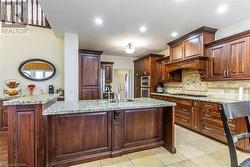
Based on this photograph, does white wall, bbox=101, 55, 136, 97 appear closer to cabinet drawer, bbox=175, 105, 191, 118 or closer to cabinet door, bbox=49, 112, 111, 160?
cabinet drawer, bbox=175, 105, 191, 118

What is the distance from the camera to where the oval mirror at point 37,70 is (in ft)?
13.5

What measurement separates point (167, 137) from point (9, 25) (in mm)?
5072

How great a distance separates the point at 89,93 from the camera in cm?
468

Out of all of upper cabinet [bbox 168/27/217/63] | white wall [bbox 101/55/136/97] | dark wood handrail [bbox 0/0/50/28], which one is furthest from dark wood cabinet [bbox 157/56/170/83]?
dark wood handrail [bbox 0/0/50/28]

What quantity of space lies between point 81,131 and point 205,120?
2722 mm

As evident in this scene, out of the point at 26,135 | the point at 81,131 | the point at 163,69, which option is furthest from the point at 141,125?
the point at 163,69

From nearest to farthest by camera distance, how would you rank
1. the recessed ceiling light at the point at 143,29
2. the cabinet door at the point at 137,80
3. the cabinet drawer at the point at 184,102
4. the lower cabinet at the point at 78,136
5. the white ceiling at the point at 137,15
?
the lower cabinet at the point at 78,136, the white ceiling at the point at 137,15, the recessed ceiling light at the point at 143,29, the cabinet drawer at the point at 184,102, the cabinet door at the point at 137,80

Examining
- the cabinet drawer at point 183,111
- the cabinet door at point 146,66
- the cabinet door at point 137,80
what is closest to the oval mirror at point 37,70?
the cabinet door at point 146,66

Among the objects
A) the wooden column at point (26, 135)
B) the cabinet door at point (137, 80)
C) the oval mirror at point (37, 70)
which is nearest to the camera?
the wooden column at point (26, 135)

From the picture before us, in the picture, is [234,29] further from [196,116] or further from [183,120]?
[183,120]

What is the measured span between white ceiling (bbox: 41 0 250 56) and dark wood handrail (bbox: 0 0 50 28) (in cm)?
108

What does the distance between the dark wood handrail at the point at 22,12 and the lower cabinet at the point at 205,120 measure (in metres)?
4.73

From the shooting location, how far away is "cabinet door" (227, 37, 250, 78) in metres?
2.74

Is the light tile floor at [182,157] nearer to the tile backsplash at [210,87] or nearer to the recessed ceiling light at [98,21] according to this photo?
the tile backsplash at [210,87]
